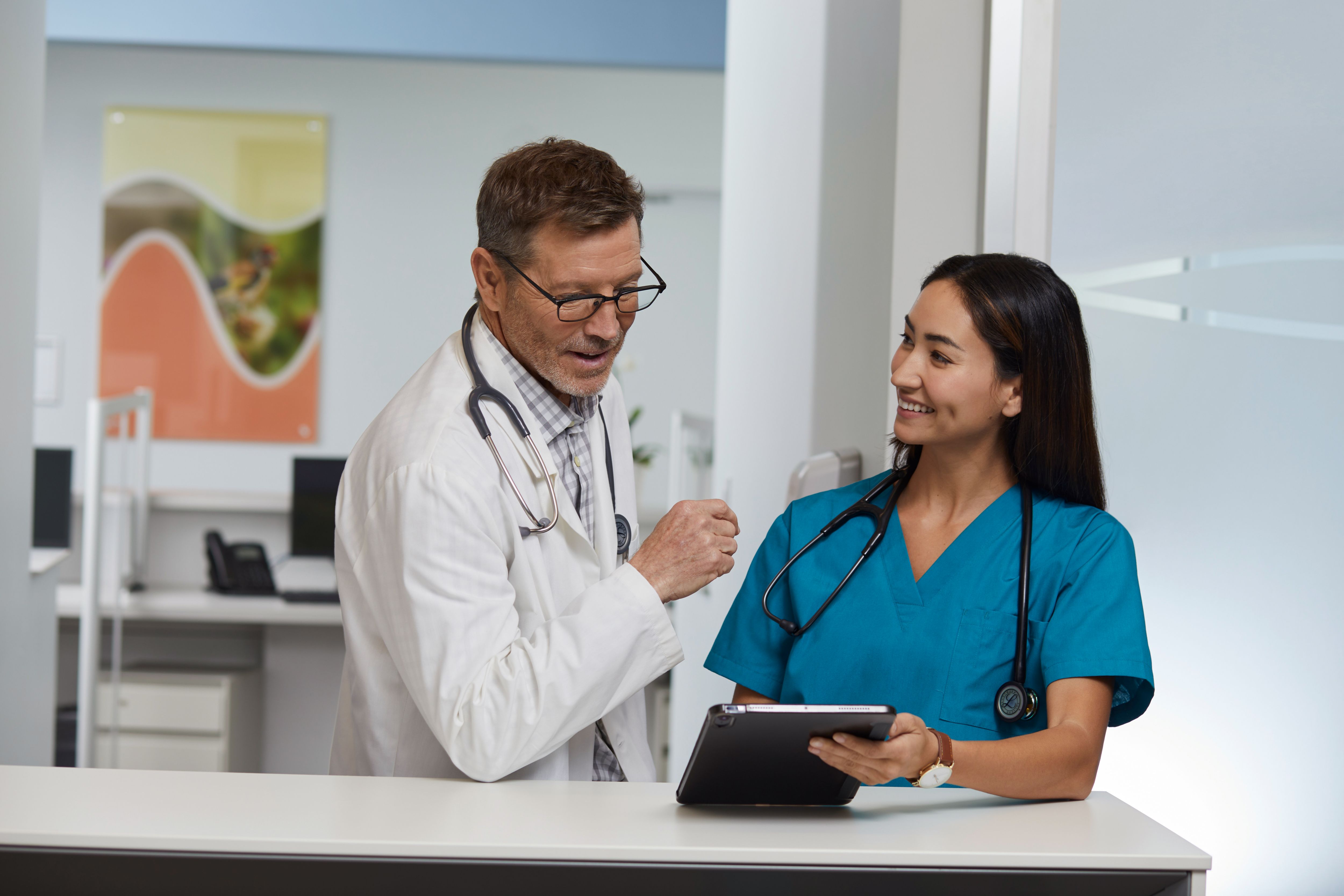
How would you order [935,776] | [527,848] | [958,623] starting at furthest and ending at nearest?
[958,623]
[935,776]
[527,848]

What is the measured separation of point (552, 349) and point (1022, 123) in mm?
796

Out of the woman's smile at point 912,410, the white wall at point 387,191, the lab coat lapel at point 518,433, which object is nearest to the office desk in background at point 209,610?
the white wall at point 387,191

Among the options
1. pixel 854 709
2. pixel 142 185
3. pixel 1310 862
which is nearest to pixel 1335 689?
pixel 1310 862

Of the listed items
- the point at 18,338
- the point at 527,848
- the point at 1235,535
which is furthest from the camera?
the point at 18,338

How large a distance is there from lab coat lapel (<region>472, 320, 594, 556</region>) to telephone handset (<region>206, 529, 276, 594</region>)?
312cm

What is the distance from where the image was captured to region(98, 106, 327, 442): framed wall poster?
4.95 metres

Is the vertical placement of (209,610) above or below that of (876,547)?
below

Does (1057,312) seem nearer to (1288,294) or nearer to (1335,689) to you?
(1288,294)

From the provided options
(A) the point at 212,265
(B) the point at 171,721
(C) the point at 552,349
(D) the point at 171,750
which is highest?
(A) the point at 212,265

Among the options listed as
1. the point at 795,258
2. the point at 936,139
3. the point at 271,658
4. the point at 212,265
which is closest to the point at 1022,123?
the point at 936,139

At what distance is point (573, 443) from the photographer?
1.48 meters

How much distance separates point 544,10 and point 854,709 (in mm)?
3835

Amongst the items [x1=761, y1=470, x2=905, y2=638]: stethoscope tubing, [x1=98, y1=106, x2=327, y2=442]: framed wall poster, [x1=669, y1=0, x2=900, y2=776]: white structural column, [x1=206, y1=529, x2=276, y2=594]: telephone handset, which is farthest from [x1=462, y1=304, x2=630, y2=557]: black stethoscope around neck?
[x1=98, y1=106, x2=327, y2=442]: framed wall poster

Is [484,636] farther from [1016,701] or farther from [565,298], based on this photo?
[1016,701]
